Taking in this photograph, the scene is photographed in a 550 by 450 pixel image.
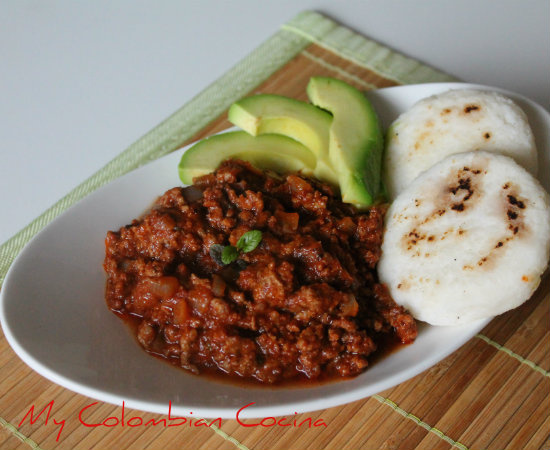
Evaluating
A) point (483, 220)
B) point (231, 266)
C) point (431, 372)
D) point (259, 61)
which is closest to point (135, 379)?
point (231, 266)

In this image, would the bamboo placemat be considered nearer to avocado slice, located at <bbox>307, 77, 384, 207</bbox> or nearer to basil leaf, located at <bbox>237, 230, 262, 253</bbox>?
basil leaf, located at <bbox>237, 230, 262, 253</bbox>

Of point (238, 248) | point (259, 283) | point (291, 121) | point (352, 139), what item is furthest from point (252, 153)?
point (259, 283)

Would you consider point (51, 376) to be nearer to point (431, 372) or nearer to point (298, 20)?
point (431, 372)

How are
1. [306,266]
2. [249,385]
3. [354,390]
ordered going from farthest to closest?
1. [306,266]
2. [249,385]
3. [354,390]

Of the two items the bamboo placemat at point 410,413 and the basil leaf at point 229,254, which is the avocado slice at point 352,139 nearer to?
the basil leaf at point 229,254

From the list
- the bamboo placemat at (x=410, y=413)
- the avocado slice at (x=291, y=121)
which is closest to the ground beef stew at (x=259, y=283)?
the avocado slice at (x=291, y=121)

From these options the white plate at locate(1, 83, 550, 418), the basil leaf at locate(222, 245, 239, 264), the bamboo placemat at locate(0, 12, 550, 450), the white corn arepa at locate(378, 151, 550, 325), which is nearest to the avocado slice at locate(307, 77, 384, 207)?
the white corn arepa at locate(378, 151, 550, 325)

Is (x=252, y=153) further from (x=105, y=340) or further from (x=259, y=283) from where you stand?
(x=105, y=340)
